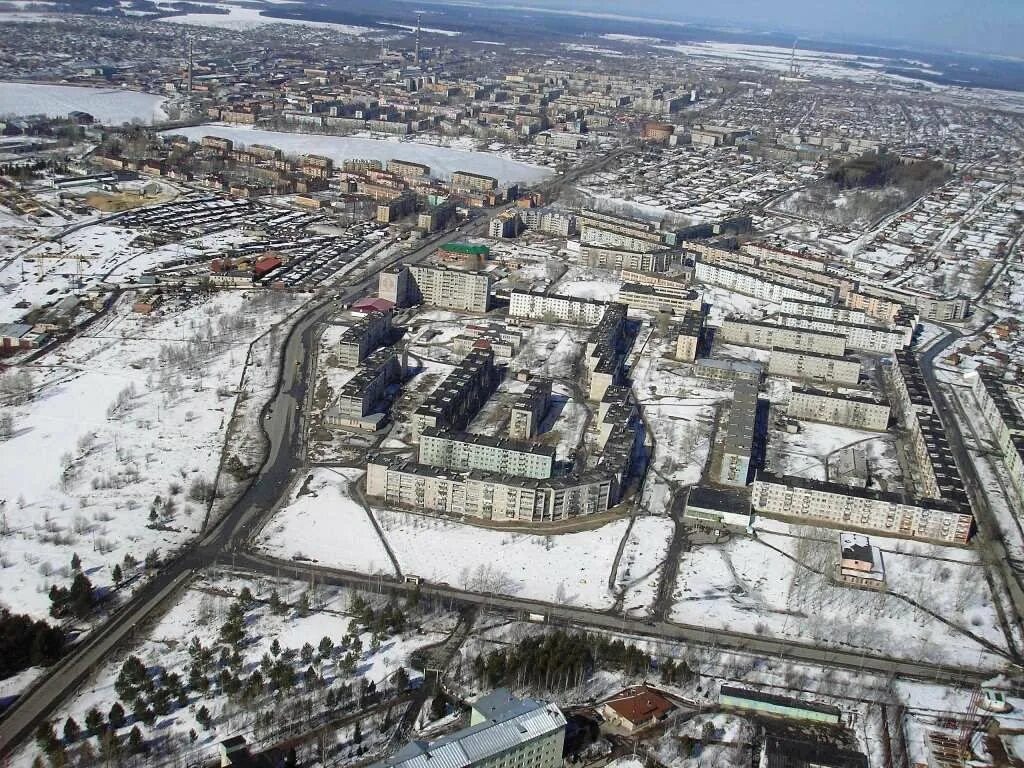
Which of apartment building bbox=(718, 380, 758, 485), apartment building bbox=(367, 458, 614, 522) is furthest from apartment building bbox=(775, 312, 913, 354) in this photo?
apartment building bbox=(367, 458, 614, 522)

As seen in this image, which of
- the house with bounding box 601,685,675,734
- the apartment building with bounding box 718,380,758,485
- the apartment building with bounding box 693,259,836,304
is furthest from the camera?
the apartment building with bounding box 693,259,836,304

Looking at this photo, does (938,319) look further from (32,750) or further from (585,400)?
(32,750)

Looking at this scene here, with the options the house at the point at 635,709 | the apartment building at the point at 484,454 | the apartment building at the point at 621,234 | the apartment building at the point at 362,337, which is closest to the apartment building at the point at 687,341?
the apartment building at the point at 362,337

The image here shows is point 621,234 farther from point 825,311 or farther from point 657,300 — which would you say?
point 825,311

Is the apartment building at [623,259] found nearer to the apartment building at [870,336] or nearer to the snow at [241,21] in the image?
the apartment building at [870,336]

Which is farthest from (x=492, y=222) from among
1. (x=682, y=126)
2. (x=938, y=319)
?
(x=682, y=126)

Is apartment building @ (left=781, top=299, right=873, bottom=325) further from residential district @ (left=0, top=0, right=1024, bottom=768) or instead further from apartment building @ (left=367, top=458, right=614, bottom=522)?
apartment building @ (left=367, top=458, right=614, bottom=522)
